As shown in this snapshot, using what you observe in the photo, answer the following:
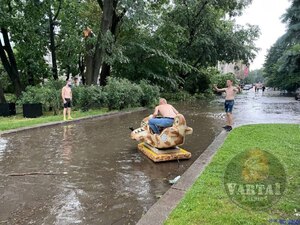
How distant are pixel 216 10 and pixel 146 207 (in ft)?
109

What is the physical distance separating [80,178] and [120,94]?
42.2ft

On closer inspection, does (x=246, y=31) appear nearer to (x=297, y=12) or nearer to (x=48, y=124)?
(x=297, y=12)

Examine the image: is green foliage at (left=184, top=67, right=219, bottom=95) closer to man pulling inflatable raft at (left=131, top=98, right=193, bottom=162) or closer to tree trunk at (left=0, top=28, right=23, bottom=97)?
tree trunk at (left=0, top=28, right=23, bottom=97)

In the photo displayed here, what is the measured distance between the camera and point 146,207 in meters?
4.91

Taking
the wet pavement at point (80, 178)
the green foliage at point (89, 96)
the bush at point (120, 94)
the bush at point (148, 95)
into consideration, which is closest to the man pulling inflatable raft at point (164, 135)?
the wet pavement at point (80, 178)

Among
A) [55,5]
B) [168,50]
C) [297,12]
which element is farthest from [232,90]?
[297,12]

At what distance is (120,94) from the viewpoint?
18969 millimetres

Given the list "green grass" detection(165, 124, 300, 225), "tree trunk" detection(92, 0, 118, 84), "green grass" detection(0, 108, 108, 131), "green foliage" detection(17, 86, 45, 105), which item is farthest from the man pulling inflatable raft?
"tree trunk" detection(92, 0, 118, 84)

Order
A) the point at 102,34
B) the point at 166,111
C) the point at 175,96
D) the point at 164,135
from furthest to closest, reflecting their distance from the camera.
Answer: the point at 175,96 → the point at 102,34 → the point at 166,111 → the point at 164,135

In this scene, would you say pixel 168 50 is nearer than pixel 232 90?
No

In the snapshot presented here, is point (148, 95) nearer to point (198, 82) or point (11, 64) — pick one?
point (11, 64)

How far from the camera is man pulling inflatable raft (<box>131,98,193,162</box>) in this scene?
7.41 meters

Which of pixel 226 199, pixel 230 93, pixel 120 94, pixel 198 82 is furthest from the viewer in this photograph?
pixel 198 82

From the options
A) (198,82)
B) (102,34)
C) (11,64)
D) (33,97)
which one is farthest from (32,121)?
(198,82)
